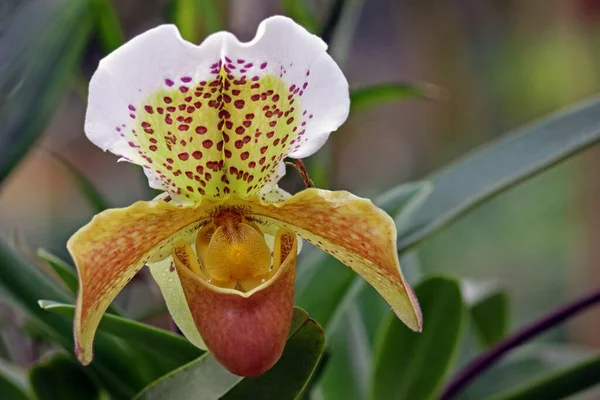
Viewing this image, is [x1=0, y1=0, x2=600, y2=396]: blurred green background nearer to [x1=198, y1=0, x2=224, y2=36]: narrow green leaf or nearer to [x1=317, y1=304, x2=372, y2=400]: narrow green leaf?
[x1=198, y1=0, x2=224, y2=36]: narrow green leaf

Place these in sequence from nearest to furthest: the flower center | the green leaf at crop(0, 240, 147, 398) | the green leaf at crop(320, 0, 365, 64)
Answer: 1. the flower center
2. the green leaf at crop(0, 240, 147, 398)
3. the green leaf at crop(320, 0, 365, 64)

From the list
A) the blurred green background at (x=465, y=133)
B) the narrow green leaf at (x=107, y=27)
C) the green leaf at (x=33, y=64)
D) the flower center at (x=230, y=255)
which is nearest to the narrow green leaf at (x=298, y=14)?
the narrow green leaf at (x=107, y=27)

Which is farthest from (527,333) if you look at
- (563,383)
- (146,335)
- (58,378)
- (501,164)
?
(58,378)

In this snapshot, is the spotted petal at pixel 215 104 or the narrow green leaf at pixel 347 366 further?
the narrow green leaf at pixel 347 366

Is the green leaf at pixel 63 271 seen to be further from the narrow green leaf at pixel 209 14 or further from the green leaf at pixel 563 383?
the narrow green leaf at pixel 209 14

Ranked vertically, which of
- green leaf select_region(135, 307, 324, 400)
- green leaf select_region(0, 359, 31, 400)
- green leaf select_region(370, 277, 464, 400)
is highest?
green leaf select_region(135, 307, 324, 400)

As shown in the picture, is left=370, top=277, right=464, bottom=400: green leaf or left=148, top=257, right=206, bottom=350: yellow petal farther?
left=370, top=277, right=464, bottom=400: green leaf

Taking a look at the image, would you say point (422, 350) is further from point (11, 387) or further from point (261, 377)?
point (11, 387)

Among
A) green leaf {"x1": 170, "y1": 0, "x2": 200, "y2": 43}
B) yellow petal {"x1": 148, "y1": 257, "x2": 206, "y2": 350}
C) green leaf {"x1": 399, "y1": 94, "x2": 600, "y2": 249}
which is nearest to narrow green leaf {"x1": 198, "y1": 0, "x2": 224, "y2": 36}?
green leaf {"x1": 170, "y1": 0, "x2": 200, "y2": 43}
